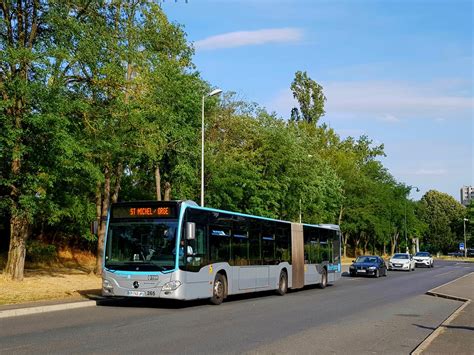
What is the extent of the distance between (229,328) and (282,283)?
11.1 m

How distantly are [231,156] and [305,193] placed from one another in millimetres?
8521

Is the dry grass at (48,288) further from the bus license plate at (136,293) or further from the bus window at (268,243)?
the bus window at (268,243)

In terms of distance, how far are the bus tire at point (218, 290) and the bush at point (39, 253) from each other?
19.2m

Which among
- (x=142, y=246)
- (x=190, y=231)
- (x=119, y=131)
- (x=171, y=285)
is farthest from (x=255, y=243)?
(x=119, y=131)

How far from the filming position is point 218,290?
1861 cm

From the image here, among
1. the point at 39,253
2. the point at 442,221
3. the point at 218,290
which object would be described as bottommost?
the point at 218,290

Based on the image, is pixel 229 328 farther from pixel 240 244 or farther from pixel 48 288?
pixel 48 288

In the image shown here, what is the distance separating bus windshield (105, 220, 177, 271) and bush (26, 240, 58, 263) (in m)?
19.2

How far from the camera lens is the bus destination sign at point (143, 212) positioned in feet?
55.9

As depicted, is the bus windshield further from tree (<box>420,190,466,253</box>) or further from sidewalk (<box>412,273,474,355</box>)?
tree (<box>420,190,466,253</box>)

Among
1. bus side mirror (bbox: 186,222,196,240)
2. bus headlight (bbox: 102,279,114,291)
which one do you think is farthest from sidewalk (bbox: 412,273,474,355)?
bus headlight (bbox: 102,279,114,291)

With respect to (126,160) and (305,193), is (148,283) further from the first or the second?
(305,193)

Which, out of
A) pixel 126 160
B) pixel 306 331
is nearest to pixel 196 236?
pixel 306 331

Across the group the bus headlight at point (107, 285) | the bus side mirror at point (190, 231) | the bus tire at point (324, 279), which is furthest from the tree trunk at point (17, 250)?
the bus tire at point (324, 279)
